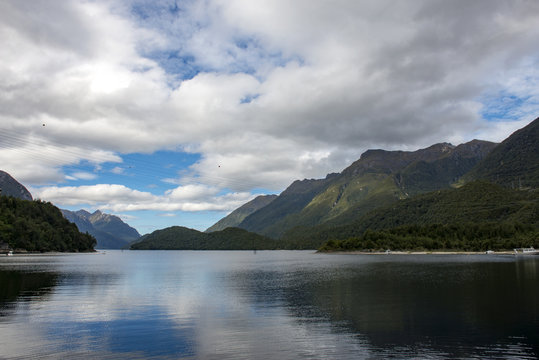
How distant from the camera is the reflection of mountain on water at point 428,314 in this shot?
30750 millimetres

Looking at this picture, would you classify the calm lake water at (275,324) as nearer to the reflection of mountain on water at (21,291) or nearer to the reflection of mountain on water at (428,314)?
the reflection of mountain on water at (428,314)

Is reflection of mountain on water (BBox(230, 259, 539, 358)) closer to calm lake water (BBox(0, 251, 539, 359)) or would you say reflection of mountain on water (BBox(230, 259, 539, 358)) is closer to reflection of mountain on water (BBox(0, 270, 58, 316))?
calm lake water (BBox(0, 251, 539, 359))

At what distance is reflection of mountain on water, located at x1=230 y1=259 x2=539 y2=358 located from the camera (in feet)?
101

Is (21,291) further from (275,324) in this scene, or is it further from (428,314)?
(428,314)

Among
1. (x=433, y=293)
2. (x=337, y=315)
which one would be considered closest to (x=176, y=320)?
(x=337, y=315)

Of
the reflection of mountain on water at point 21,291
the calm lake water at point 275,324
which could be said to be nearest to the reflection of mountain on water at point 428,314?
the calm lake water at point 275,324

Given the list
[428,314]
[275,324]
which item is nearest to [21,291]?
[275,324]

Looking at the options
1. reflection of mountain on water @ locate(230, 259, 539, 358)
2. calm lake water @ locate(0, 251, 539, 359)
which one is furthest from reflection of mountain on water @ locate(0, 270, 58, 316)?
reflection of mountain on water @ locate(230, 259, 539, 358)

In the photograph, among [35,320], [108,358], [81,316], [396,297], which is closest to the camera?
[108,358]

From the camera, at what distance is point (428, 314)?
43.6 metres

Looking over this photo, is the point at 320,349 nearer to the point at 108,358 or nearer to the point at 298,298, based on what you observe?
the point at 108,358

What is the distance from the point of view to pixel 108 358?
2845cm

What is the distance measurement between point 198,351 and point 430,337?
19489mm

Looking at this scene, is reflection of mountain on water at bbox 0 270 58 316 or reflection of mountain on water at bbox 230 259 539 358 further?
reflection of mountain on water at bbox 0 270 58 316
